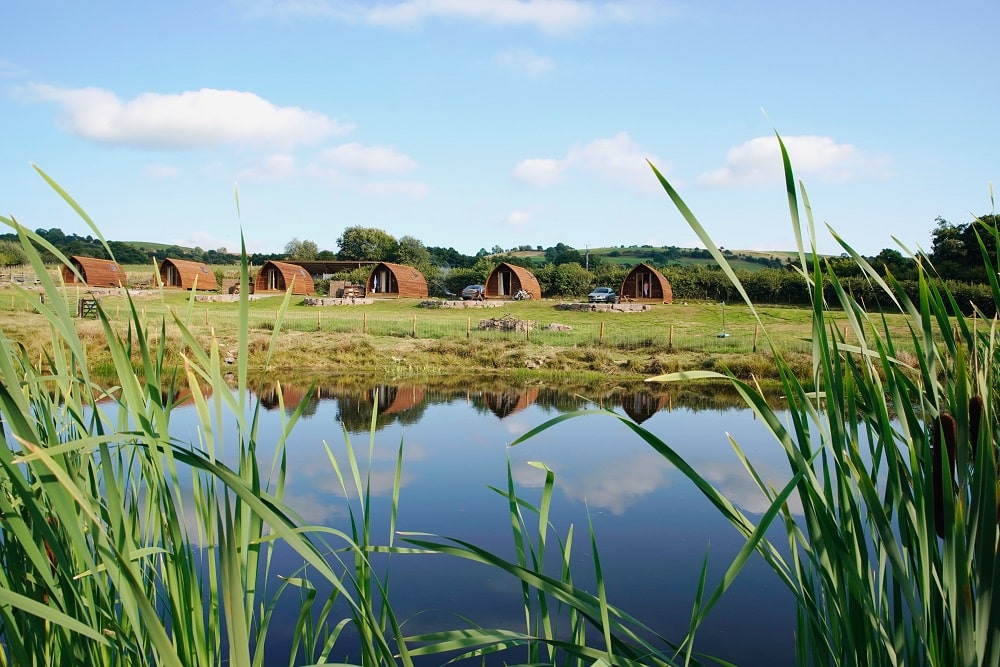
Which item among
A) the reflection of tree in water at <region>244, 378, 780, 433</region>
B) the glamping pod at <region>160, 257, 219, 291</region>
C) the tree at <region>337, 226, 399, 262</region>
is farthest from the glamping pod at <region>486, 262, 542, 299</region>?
the tree at <region>337, 226, 399, 262</region>

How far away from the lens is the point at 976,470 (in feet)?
3.30

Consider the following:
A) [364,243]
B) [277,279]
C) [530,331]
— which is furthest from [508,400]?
[364,243]

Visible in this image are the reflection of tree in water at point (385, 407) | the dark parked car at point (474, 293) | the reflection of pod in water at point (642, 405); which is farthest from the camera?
the dark parked car at point (474, 293)

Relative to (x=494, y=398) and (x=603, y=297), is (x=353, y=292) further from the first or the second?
(x=494, y=398)

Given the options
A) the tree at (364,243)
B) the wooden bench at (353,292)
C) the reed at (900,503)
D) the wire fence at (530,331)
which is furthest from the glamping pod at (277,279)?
the reed at (900,503)

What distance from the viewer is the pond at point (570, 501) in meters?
5.19

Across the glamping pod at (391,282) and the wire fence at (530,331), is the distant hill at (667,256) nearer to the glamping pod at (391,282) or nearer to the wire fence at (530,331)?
the glamping pod at (391,282)

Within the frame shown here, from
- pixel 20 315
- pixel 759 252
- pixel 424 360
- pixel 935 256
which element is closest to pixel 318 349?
pixel 424 360

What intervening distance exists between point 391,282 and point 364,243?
103ft

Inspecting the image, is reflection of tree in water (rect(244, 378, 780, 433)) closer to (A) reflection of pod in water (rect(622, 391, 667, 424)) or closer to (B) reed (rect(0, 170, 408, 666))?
(A) reflection of pod in water (rect(622, 391, 667, 424))

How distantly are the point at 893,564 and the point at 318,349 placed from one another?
64.9ft

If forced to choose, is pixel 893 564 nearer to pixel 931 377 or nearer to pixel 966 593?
pixel 966 593

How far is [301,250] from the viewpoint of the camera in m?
77.5

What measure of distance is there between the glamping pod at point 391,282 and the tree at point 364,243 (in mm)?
26727
